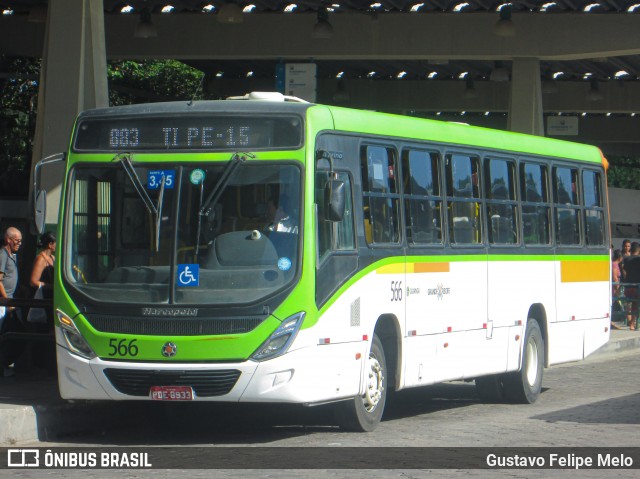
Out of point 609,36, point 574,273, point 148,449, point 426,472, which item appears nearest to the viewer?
point 426,472

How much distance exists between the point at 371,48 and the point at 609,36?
5251 millimetres

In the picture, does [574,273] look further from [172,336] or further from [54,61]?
[54,61]

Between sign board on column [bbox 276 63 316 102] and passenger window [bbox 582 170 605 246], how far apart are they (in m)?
9.54

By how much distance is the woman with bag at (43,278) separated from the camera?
1474 centimetres

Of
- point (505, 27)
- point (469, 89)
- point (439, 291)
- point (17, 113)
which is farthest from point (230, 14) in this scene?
point (17, 113)

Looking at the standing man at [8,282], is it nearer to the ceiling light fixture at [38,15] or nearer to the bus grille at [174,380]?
the bus grille at [174,380]

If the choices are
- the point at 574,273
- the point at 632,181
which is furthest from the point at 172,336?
the point at 632,181

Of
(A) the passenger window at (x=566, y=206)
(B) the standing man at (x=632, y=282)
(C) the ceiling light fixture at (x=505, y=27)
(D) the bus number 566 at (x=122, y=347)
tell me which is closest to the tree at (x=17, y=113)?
(C) the ceiling light fixture at (x=505, y=27)

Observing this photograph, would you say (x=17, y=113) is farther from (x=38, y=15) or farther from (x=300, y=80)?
(x=300, y=80)

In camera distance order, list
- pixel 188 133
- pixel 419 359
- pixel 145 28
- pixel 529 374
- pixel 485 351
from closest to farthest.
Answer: pixel 188 133 → pixel 419 359 → pixel 485 351 → pixel 529 374 → pixel 145 28

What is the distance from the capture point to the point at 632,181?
93812 mm

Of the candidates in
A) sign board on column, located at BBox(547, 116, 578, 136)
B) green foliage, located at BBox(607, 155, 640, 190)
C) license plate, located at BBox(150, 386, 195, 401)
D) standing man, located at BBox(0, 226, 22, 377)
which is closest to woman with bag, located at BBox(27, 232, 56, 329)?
standing man, located at BBox(0, 226, 22, 377)

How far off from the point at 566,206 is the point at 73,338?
25.1 ft

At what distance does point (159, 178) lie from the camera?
1175 centimetres
